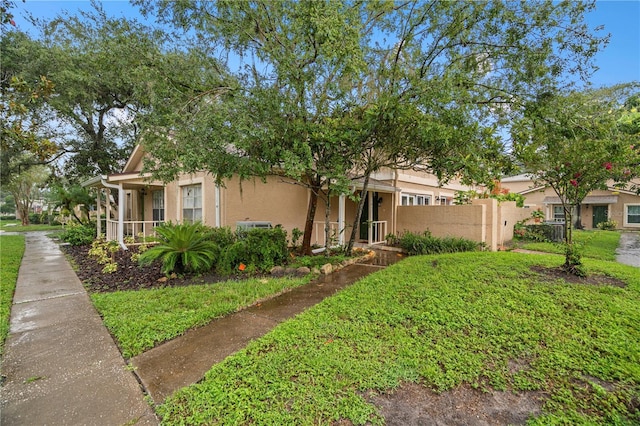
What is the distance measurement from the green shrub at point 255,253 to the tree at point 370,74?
6.68 ft

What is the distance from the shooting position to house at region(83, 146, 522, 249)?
1001cm

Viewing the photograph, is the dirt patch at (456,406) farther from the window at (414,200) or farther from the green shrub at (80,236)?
the green shrub at (80,236)

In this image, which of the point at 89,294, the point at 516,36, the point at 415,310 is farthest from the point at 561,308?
the point at 89,294

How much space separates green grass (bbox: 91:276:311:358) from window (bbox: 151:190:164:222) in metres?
8.04

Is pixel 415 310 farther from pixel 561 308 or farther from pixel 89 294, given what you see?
pixel 89 294

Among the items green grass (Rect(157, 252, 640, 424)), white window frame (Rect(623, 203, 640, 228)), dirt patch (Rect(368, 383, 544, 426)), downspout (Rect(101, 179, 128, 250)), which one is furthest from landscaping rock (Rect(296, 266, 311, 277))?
white window frame (Rect(623, 203, 640, 228))

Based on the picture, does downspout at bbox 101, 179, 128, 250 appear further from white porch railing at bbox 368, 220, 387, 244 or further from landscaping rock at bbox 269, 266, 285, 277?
white porch railing at bbox 368, 220, 387, 244

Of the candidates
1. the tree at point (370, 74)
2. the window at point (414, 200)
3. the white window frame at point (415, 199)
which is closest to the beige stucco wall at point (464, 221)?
the white window frame at point (415, 199)

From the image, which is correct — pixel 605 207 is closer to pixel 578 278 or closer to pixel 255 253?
pixel 578 278

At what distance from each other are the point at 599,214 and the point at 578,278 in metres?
26.0

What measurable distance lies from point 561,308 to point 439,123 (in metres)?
3.60

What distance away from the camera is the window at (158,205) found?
1304cm

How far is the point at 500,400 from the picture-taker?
2.65m

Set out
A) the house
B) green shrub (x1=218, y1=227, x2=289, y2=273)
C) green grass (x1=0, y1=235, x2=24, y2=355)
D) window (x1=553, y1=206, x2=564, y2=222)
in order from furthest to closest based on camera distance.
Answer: window (x1=553, y1=206, x2=564, y2=222), the house, green shrub (x1=218, y1=227, x2=289, y2=273), green grass (x1=0, y1=235, x2=24, y2=355)
